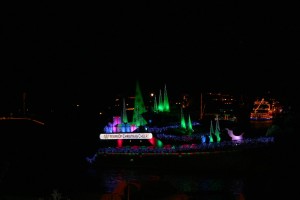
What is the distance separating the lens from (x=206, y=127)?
27.5 meters

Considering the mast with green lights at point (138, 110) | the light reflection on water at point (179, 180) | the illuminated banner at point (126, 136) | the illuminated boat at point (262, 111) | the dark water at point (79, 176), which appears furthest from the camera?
the illuminated boat at point (262, 111)

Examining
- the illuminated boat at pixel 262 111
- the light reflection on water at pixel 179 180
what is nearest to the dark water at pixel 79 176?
the light reflection on water at pixel 179 180

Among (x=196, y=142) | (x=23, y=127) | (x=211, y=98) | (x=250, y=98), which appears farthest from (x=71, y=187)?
(x=211, y=98)

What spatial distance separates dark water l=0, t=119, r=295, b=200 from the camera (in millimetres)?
9797

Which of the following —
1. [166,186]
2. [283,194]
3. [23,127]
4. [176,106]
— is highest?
[176,106]

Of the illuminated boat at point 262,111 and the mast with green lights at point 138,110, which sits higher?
the illuminated boat at point 262,111

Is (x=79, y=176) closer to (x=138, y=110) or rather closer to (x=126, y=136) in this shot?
(x=126, y=136)

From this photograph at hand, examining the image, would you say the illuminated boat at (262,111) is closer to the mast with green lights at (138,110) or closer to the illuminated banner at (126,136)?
the mast with green lights at (138,110)

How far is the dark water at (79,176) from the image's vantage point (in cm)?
980

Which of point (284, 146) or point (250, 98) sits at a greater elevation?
point (250, 98)

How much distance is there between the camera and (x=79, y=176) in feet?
47.6

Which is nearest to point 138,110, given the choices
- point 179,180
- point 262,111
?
point 179,180

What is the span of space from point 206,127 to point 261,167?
6768 millimetres

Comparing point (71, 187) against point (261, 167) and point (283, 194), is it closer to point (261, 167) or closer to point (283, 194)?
point (283, 194)
